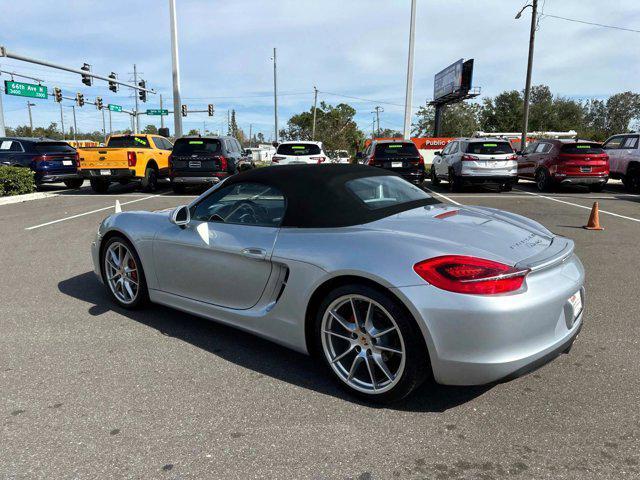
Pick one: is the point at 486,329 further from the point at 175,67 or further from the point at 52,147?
the point at 175,67

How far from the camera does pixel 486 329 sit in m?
2.35

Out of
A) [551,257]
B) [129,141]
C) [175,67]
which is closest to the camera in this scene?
[551,257]

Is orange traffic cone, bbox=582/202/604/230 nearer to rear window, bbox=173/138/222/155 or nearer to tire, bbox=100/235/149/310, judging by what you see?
tire, bbox=100/235/149/310

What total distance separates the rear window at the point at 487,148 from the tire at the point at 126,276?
39.9ft

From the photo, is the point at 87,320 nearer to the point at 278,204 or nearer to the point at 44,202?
the point at 278,204

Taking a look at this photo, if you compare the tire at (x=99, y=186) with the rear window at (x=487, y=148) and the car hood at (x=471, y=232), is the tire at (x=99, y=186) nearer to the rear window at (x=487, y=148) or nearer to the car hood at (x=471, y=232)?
the rear window at (x=487, y=148)

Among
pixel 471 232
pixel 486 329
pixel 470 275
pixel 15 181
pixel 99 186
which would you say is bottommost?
pixel 99 186

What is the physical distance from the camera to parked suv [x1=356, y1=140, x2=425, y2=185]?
47.0ft

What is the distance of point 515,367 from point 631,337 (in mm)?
1910

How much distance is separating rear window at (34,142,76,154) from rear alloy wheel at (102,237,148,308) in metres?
14.1

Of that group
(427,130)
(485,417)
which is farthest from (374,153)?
(427,130)

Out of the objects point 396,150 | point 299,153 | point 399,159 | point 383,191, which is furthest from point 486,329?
point 299,153

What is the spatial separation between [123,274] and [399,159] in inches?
442

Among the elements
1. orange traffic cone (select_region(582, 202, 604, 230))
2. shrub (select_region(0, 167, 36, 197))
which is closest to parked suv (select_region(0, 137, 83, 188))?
shrub (select_region(0, 167, 36, 197))
